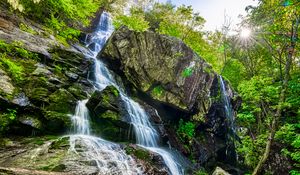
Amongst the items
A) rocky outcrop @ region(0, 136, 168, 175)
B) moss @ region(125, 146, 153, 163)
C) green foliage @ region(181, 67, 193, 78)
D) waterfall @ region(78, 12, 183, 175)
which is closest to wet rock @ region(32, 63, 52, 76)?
waterfall @ region(78, 12, 183, 175)

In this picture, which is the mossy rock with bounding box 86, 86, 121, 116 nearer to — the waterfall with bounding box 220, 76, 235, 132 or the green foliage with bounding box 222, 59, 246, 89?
the waterfall with bounding box 220, 76, 235, 132

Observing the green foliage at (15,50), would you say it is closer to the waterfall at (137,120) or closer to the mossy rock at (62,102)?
the mossy rock at (62,102)

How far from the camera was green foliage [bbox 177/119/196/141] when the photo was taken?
15108mm

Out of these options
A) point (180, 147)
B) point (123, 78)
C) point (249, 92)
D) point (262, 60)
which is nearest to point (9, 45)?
point (123, 78)

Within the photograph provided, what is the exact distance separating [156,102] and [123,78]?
2.35 metres

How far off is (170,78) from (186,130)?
3479 mm

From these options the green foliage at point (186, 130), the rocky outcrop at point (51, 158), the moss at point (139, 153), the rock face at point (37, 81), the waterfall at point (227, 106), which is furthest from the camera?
the waterfall at point (227, 106)

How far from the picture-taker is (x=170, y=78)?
14125mm

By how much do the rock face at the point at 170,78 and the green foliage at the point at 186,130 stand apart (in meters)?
0.24

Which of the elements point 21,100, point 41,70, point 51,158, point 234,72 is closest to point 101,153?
point 51,158

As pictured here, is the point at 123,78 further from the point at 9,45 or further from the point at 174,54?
the point at 9,45

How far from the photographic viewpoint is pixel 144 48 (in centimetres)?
1429

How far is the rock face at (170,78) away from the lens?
45.8 ft

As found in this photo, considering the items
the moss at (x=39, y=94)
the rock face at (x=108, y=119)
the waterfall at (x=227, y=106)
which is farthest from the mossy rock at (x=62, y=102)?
the waterfall at (x=227, y=106)
